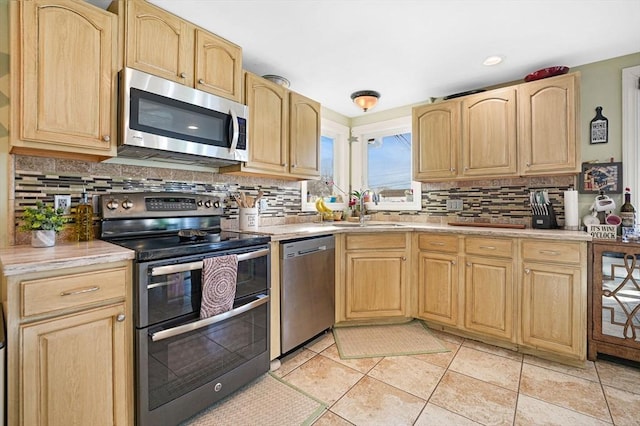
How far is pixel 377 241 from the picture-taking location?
273 cm

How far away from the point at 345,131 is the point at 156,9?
2.48m

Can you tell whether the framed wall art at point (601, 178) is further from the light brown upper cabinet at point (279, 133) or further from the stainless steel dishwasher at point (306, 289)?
the light brown upper cabinet at point (279, 133)

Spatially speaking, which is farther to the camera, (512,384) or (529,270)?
(529,270)

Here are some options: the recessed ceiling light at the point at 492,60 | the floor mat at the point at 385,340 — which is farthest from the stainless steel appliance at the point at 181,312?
the recessed ceiling light at the point at 492,60

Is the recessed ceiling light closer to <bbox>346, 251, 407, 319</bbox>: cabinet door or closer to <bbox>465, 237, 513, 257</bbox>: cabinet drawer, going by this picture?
<bbox>465, 237, 513, 257</bbox>: cabinet drawer

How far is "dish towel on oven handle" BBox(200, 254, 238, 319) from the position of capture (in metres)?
1.58

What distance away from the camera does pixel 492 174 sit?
2.68m

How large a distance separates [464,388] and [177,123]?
241cm

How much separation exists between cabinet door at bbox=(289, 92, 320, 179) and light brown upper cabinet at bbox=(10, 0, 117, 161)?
1360mm

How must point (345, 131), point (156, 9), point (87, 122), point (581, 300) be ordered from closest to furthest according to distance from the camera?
point (87, 122), point (156, 9), point (581, 300), point (345, 131)

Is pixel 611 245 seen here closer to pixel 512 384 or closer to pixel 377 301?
pixel 512 384

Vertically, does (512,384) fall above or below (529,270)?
below

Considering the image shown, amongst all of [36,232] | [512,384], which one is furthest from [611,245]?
[36,232]

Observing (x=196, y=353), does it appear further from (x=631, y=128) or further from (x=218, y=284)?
(x=631, y=128)
